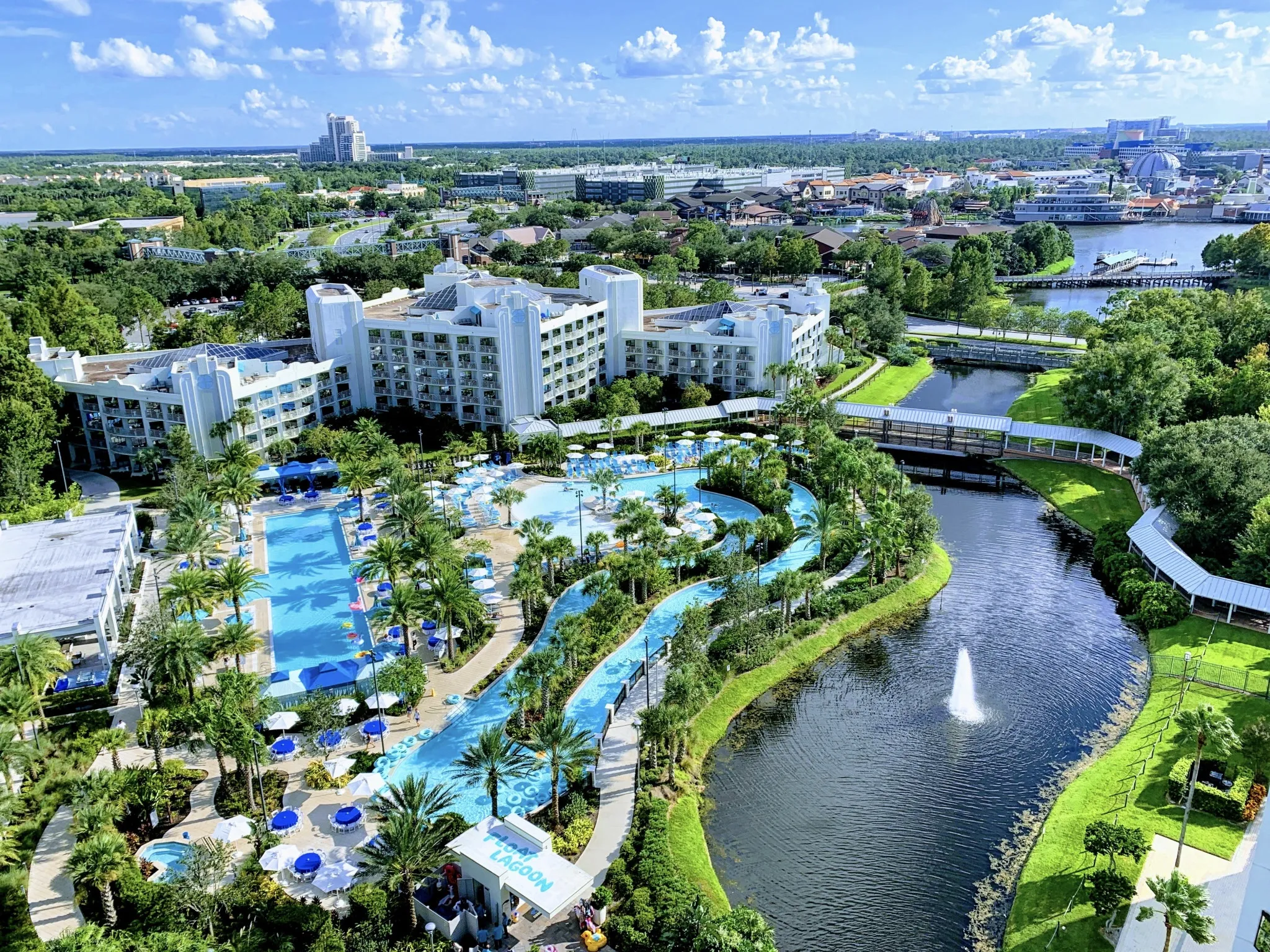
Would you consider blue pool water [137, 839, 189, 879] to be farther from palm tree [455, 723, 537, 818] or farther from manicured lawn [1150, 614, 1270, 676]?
manicured lawn [1150, 614, 1270, 676]

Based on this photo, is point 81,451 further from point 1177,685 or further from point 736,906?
point 1177,685

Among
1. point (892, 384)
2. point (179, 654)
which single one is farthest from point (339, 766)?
point (892, 384)

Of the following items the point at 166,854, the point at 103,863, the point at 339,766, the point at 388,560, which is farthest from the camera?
the point at 388,560

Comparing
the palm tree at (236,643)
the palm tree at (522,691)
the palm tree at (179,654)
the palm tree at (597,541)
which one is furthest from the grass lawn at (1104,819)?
the palm tree at (236,643)

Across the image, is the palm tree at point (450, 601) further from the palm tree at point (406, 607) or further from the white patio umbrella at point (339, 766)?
the white patio umbrella at point (339, 766)

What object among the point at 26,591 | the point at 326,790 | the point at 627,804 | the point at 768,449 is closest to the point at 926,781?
the point at 627,804

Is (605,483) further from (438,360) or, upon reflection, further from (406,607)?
(438,360)
